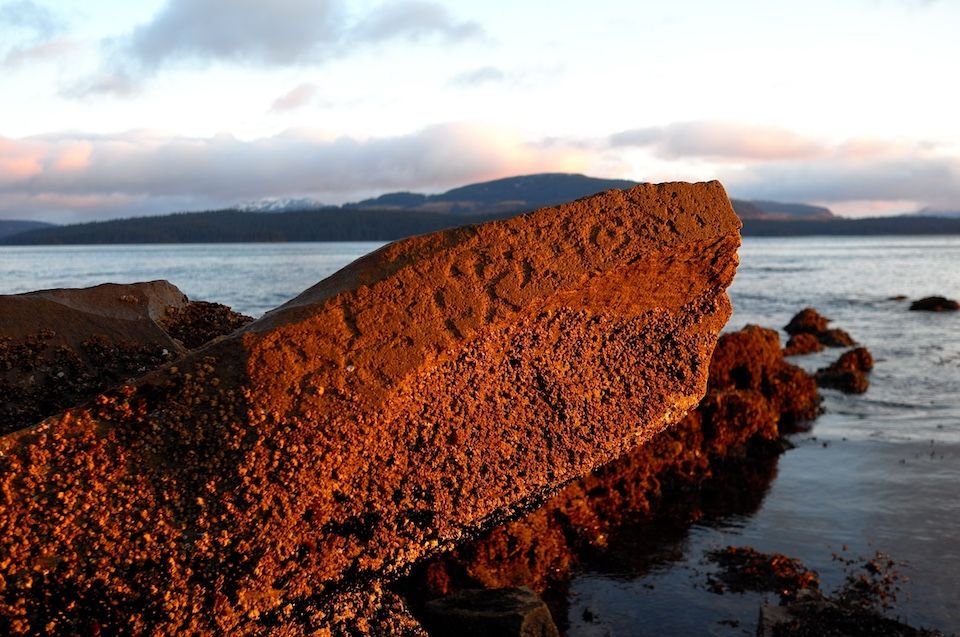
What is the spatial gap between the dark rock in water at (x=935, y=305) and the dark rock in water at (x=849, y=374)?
19.8 m

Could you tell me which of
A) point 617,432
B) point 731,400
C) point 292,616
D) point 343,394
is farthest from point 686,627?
point 731,400

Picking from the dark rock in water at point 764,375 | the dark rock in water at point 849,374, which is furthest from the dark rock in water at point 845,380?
the dark rock in water at point 764,375

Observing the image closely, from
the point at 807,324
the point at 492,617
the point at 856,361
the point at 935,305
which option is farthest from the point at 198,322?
the point at 935,305

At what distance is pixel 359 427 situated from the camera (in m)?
3.55

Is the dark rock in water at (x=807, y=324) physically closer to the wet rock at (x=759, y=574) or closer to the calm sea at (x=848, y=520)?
the calm sea at (x=848, y=520)

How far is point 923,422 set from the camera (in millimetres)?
14430

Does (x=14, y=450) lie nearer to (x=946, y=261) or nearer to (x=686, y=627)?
(x=686, y=627)

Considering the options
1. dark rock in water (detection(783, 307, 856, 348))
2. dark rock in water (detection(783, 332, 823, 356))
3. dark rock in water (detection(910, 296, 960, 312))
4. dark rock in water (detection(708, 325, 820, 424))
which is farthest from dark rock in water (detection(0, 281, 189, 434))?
dark rock in water (detection(910, 296, 960, 312))

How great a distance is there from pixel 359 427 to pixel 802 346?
22.0 metres

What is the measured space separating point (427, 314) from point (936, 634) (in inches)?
193

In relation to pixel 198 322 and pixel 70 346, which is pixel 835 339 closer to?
pixel 198 322

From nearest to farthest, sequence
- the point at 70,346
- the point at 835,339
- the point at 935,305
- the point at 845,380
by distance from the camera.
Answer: the point at 70,346, the point at 845,380, the point at 835,339, the point at 935,305

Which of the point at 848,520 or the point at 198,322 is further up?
the point at 198,322

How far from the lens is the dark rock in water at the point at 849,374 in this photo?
1742 cm
